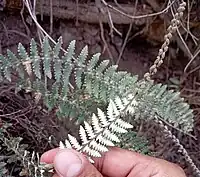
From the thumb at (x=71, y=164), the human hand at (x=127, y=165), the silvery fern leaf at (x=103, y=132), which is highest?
the silvery fern leaf at (x=103, y=132)

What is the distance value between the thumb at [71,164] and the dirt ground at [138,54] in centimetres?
76

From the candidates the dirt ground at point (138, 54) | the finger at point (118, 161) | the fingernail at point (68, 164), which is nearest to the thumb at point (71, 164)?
the fingernail at point (68, 164)

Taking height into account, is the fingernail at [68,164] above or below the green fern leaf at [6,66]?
below

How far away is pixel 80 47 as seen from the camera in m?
1.94

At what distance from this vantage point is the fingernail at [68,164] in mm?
1055

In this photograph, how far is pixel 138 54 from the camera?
6.81 feet

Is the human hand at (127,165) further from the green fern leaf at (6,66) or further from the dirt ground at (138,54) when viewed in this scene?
the dirt ground at (138,54)

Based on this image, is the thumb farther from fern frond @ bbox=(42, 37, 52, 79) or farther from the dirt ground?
the dirt ground

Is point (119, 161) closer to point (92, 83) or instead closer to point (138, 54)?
point (92, 83)

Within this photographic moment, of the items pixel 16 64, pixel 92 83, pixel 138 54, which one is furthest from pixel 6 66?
pixel 138 54

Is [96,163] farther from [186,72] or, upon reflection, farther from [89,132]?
[186,72]

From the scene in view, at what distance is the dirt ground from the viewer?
1.85 metres

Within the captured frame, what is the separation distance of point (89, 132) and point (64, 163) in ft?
0.26

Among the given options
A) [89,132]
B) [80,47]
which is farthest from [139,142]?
[80,47]
